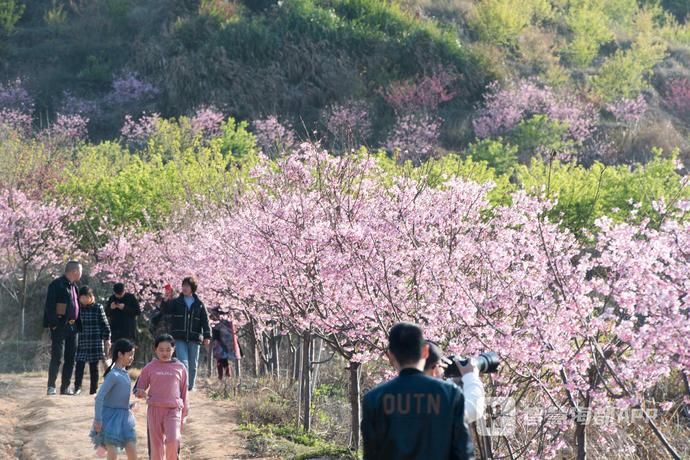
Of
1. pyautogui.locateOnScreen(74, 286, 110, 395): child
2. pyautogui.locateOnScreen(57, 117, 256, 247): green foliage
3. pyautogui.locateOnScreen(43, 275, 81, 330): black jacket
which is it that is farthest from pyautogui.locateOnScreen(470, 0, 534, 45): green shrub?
pyautogui.locateOnScreen(43, 275, 81, 330): black jacket

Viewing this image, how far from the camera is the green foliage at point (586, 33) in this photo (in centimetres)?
5419

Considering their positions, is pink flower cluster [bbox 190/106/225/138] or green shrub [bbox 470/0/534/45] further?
green shrub [bbox 470/0/534/45]

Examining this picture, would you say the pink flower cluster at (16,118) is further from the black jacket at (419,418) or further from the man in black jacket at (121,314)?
the black jacket at (419,418)

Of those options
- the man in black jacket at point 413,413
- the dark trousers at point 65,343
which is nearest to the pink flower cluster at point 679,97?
the dark trousers at point 65,343

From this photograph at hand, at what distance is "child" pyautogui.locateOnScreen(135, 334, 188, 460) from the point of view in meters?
10.1

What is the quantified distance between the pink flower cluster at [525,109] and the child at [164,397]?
35.3 meters

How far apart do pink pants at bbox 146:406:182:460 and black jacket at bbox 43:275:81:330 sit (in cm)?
511

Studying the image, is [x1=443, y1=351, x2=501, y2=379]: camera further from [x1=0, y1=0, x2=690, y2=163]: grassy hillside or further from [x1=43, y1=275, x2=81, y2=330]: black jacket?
[x1=0, y1=0, x2=690, y2=163]: grassy hillside

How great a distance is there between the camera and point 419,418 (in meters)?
5.18

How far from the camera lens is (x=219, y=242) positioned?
17.4m

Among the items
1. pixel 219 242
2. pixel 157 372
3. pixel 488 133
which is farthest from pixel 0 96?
pixel 157 372

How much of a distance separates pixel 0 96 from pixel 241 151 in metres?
17.3

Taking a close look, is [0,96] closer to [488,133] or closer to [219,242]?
[488,133]

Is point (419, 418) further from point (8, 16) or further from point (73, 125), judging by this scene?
point (8, 16)
